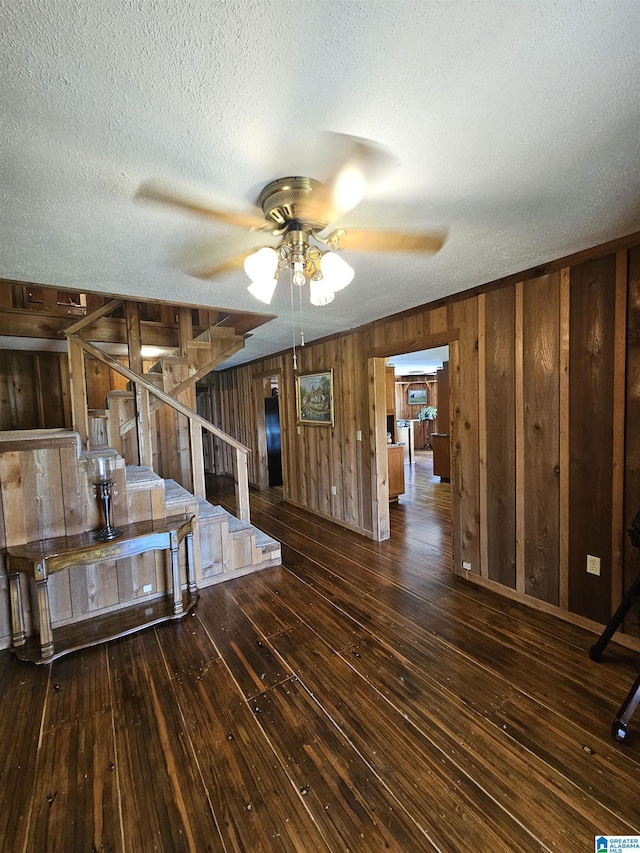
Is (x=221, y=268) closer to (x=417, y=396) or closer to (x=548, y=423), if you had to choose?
(x=548, y=423)

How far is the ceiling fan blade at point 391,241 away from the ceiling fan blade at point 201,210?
386 millimetres

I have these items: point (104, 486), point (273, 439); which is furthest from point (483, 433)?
point (273, 439)

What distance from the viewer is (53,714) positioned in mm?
1735

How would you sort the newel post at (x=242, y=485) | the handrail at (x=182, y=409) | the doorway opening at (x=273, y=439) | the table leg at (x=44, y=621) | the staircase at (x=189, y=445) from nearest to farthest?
the table leg at (x=44, y=621), the staircase at (x=189, y=445), the handrail at (x=182, y=409), the newel post at (x=242, y=485), the doorway opening at (x=273, y=439)

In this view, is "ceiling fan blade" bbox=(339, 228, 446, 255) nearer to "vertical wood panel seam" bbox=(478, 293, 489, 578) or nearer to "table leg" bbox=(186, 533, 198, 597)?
"vertical wood panel seam" bbox=(478, 293, 489, 578)

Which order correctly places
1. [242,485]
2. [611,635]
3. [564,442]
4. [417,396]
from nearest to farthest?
[611,635], [564,442], [242,485], [417,396]

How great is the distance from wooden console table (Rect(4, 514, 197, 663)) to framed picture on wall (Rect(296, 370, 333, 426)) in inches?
87.0

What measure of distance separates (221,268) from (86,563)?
1983mm

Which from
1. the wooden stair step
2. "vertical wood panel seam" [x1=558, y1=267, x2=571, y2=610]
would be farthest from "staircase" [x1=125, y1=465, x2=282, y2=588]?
"vertical wood panel seam" [x1=558, y1=267, x2=571, y2=610]

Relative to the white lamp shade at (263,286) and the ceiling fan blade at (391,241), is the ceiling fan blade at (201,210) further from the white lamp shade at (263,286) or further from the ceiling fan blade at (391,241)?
the ceiling fan blade at (391,241)

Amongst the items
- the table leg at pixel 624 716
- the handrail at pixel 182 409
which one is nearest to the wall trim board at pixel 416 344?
the handrail at pixel 182 409

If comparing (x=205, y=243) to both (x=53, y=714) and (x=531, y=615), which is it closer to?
(x=53, y=714)

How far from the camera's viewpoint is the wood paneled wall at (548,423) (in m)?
2.00

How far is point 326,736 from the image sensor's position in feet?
5.15
